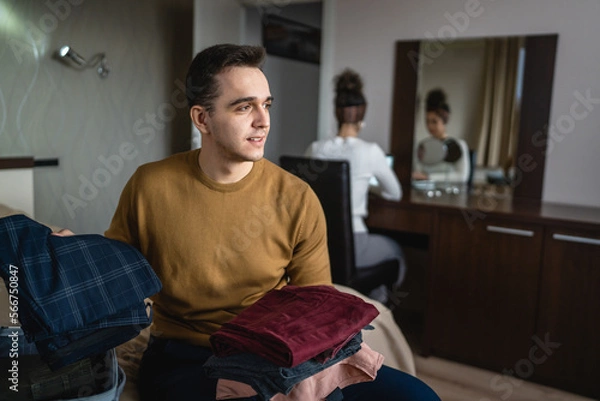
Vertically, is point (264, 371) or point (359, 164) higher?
point (359, 164)

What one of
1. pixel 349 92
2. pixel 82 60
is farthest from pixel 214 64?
pixel 82 60

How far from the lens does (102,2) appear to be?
2748 mm

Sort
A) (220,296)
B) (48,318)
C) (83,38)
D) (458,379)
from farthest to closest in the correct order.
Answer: (83,38)
(458,379)
(220,296)
(48,318)

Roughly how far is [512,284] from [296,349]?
166 centimetres

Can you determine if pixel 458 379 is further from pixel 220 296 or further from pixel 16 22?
pixel 16 22

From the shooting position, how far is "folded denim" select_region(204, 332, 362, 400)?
81 cm

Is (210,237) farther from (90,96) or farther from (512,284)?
(90,96)

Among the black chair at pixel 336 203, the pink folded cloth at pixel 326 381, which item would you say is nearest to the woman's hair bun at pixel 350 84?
the black chair at pixel 336 203

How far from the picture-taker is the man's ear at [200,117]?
44.8 inches

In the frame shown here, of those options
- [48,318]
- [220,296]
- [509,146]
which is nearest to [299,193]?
[220,296]

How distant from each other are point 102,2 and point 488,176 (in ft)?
6.90

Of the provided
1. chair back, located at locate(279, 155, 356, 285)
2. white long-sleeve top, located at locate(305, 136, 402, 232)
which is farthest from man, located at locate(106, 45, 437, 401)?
white long-sleeve top, located at locate(305, 136, 402, 232)

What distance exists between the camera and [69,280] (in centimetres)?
88

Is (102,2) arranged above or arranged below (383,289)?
above
